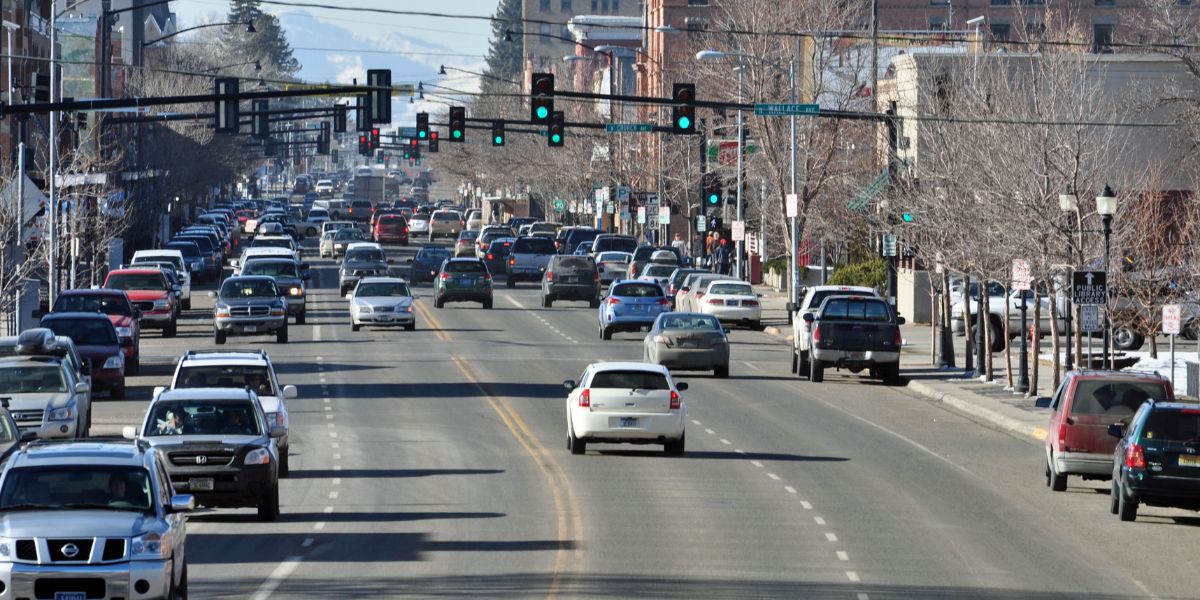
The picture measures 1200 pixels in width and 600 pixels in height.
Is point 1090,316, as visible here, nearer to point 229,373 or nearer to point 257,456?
point 229,373

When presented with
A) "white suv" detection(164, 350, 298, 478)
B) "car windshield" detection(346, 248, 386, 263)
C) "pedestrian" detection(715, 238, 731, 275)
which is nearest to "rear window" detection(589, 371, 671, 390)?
"white suv" detection(164, 350, 298, 478)

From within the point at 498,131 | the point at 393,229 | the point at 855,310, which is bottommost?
the point at 855,310

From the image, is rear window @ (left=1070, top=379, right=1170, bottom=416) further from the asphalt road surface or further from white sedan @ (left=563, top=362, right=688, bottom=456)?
white sedan @ (left=563, top=362, right=688, bottom=456)

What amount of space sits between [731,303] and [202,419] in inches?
1352

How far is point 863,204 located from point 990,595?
113 ft

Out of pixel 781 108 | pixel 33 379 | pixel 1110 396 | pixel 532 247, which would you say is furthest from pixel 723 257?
pixel 1110 396

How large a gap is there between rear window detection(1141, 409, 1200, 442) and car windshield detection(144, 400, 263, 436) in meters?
10.2

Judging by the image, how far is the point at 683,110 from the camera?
45.7 meters

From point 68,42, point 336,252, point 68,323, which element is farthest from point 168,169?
point 68,323

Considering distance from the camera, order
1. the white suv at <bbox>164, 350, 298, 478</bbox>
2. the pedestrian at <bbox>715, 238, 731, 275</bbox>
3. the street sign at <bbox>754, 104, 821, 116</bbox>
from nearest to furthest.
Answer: the white suv at <bbox>164, 350, 298, 478</bbox>
the street sign at <bbox>754, 104, 821, 116</bbox>
the pedestrian at <bbox>715, 238, 731, 275</bbox>

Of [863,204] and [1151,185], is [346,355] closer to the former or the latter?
[863,204]

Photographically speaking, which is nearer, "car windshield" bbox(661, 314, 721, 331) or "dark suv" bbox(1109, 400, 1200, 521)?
"dark suv" bbox(1109, 400, 1200, 521)

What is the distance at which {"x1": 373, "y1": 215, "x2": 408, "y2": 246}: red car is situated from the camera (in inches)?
4368

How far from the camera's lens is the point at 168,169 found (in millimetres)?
95312
